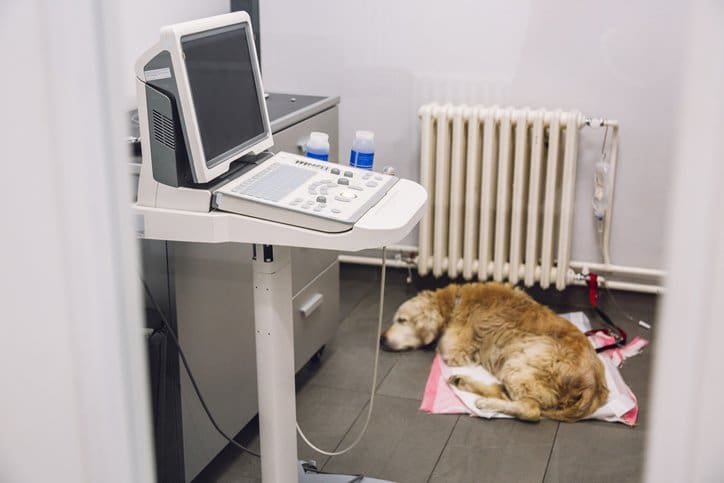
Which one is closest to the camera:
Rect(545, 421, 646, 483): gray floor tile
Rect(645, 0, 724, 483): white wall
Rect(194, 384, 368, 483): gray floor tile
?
Rect(645, 0, 724, 483): white wall

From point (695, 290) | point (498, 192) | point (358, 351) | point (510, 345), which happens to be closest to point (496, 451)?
point (510, 345)

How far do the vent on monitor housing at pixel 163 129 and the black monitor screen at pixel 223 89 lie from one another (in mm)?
50

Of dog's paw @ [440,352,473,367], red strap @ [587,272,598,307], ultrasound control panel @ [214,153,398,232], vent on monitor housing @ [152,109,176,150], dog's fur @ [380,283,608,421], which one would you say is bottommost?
dog's paw @ [440,352,473,367]

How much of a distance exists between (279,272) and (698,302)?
37.1 inches

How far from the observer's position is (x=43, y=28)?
84 centimetres

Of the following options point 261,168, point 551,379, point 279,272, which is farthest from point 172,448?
point 551,379

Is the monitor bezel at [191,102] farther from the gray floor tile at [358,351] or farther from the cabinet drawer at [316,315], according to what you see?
the gray floor tile at [358,351]

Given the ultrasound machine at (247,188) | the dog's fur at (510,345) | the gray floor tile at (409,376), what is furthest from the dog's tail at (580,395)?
the ultrasound machine at (247,188)

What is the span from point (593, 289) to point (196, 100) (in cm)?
145

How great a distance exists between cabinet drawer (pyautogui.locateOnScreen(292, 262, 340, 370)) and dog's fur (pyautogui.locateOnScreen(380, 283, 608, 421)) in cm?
19

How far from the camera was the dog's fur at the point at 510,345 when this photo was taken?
85.4 inches

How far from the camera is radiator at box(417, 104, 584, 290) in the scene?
2.63 meters

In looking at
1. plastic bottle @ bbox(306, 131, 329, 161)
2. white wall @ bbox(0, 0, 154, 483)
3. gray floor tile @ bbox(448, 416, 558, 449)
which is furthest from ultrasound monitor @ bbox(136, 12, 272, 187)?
gray floor tile @ bbox(448, 416, 558, 449)

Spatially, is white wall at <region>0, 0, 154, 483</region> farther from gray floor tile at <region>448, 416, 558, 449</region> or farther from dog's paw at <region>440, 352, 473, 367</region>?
dog's paw at <region>440, 352, 473, 367</region>
